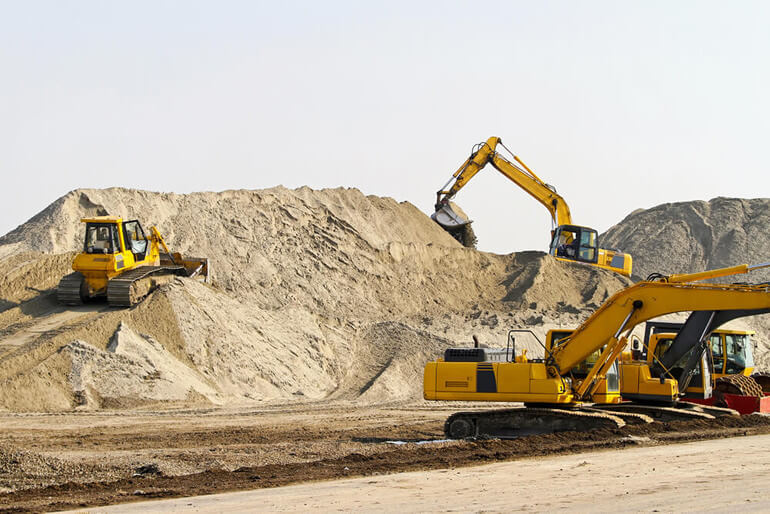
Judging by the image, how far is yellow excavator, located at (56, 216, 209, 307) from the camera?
25.7 metres

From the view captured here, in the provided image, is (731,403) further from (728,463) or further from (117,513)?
(117,513)

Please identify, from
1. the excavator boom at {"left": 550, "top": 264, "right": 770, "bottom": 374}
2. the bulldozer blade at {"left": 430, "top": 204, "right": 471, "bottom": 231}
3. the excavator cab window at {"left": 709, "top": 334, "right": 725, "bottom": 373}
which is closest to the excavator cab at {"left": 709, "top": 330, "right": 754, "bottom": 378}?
the excavator cab window at {"left": 709, "top": 334, "right": 725, "bottom": 373}

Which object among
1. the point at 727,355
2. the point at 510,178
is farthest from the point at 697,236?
the point at 727,355

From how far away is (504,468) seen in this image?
12.1m

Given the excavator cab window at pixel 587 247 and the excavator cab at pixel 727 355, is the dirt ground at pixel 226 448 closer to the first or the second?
the excavator cab at pixel 727 355

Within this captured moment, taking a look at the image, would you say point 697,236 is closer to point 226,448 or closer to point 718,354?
point 718,354

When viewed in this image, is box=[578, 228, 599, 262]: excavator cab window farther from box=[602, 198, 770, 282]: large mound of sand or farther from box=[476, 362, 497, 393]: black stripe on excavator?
box=[602, 198, 770, 282]: large mound of sand

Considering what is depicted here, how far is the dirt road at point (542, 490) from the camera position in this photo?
9.32 meters

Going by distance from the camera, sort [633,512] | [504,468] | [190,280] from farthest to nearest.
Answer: [190,280]
[504,468]
[633,512]

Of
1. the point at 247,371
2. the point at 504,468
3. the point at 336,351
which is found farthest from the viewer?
the point at 336,351

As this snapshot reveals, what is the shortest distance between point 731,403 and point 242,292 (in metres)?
19.1

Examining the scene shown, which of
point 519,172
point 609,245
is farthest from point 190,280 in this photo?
point 609,245

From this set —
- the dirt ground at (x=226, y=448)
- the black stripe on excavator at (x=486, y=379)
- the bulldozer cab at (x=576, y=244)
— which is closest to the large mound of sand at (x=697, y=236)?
the bulldozer cab at (x=576, y=244)

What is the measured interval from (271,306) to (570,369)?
19.2 m
